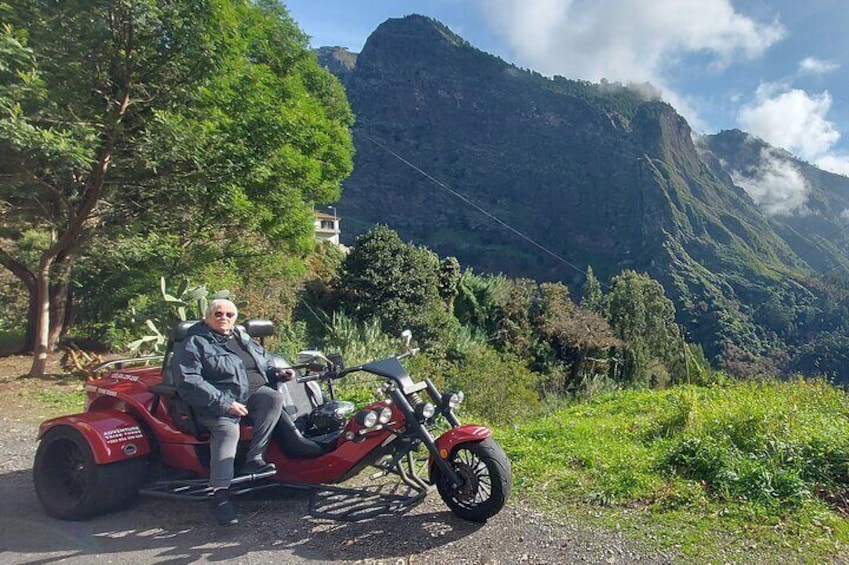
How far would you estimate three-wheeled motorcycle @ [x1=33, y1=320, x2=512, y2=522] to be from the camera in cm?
357

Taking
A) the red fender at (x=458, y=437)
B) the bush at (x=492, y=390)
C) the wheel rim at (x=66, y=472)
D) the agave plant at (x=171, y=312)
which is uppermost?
the agave plant at (x=171, y=312)

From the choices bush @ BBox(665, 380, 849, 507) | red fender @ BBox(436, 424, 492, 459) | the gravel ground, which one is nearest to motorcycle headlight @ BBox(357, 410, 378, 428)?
red fender @ BBox(436, 424, 492, 459)

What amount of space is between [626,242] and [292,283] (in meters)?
114

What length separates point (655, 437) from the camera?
5.55 metres

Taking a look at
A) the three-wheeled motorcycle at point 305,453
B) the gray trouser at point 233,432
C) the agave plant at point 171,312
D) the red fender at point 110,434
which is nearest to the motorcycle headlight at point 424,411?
the three-wheeled motorcycle at point 305,453

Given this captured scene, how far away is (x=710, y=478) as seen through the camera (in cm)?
415

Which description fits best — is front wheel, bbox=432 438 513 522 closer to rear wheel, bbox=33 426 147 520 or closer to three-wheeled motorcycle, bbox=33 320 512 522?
three-wheeled motorcycle, bbox=33 320 512 522

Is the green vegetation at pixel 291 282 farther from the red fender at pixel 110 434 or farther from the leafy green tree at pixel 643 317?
the red fender at pixel 110 434

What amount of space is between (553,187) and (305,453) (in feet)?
471

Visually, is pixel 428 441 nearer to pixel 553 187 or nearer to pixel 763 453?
pixel 763 453

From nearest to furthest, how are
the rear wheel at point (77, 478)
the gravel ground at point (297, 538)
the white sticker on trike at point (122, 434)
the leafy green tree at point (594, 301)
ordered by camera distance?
the gravel ground at point (297, 538) → the rear wheel at point (77, 478) → the white sticker on trike at point (122, 434) → the leafy green tree at point (594, 301)

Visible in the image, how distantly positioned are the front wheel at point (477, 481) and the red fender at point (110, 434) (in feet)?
7.20

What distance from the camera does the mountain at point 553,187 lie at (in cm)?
10938

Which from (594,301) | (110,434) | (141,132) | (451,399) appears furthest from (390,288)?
(594,301)
